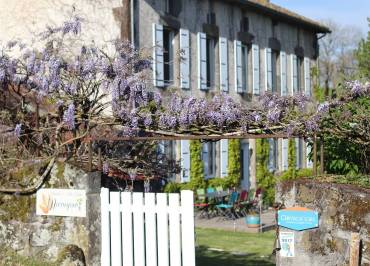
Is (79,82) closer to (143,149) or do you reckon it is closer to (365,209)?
(143,149)

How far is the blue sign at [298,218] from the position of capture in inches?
258

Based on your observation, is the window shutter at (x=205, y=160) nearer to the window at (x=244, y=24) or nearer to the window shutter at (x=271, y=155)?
the window shutter at (x=271, y=155)

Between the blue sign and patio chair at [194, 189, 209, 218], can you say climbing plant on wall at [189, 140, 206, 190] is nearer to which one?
patio chair at [194, 189, 209, 218]

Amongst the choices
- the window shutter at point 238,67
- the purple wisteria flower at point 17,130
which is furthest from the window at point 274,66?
the purple wisteria flower at point 17,130

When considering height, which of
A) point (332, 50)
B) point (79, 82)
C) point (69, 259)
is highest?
point (332, 50)

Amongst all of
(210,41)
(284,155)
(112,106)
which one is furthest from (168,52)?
(112,106)

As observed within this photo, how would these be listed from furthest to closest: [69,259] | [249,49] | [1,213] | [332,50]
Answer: [332,50]
[249,49]
[1,213]
[69,259]

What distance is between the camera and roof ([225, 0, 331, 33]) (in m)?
22.0

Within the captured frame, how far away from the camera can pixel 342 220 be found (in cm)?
643

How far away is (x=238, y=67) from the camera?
21.6 metres

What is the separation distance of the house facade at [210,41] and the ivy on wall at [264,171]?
0.65ft

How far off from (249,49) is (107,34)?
704cm

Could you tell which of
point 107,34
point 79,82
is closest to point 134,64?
point 79,82

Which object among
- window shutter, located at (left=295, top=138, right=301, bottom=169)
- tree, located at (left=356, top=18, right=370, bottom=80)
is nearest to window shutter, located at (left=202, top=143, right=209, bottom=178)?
window shutter, located at (left=295, top=138, right=301, bottom=169)
